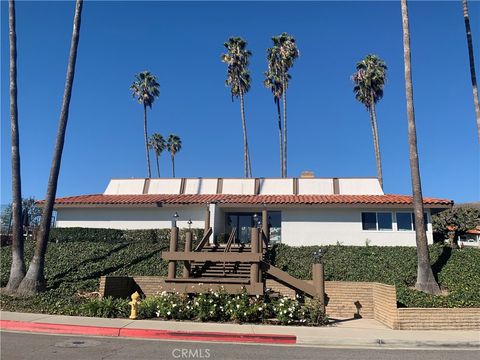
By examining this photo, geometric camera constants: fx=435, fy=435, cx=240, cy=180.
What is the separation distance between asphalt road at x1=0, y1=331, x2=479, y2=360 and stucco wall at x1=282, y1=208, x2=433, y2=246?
45.3 feet

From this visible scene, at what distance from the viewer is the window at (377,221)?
23.2 metres

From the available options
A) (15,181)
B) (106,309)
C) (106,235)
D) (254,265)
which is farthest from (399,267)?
(15,181)

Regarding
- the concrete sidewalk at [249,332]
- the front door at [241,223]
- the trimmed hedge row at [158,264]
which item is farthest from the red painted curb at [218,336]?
the front door at [241,223]

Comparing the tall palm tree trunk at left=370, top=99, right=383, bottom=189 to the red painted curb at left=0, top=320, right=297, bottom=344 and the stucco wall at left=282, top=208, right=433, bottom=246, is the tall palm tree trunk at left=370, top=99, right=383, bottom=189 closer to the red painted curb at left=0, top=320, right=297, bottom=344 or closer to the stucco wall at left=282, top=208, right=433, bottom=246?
the stucco wall at left=282, top=208, right=433, bottom=246

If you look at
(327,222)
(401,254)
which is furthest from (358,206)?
(401,254)

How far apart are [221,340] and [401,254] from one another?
520 inches

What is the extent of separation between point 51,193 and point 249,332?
421 inches

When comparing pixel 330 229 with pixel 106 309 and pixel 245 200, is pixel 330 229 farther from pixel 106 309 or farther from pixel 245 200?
pixel 106 309

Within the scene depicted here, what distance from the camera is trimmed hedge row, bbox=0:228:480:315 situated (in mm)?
14094

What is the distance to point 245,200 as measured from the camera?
954 inches

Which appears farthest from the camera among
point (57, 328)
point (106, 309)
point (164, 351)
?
point (106, 309)

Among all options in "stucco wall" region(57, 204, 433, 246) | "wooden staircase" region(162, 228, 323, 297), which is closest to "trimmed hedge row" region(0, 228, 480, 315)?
"stucco wall" region(57, 204, 433, 246)

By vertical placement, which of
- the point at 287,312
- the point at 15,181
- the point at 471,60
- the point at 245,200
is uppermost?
the point at 471,60

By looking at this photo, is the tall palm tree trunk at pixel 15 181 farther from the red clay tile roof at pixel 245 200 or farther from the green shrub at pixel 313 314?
the green shrub at pixel 313 314
